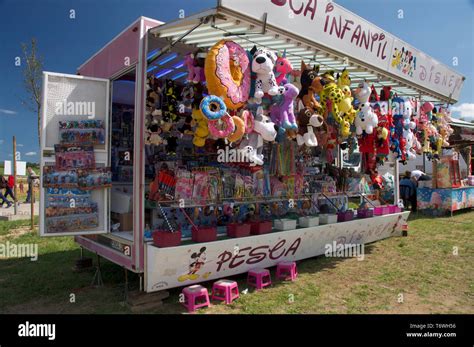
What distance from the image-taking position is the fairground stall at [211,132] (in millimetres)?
4031

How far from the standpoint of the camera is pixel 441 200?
1090 cm

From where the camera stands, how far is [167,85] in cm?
486

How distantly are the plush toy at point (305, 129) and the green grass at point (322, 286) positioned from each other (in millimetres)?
1946

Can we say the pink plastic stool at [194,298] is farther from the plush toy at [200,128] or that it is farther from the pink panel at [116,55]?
the pink panel at [116,55]

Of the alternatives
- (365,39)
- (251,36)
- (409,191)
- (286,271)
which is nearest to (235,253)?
(286,271)

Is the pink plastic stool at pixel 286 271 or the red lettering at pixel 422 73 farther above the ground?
the red lettering at pixel 422 73

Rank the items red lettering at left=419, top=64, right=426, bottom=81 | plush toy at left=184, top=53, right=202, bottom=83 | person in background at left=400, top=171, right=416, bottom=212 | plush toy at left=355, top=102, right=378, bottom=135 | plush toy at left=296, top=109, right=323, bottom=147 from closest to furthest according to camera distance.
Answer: plush toy at left=184, top=53, right=202, bottom=83
plush toy at left=296, top=109, right=323, bottom=147
plush toy at left=355, top=102, right=378, bottom=135
red lettering at left=419, top=64, right=426, bottom=81
person in background at left=400, top=171, right=416, bottom=212

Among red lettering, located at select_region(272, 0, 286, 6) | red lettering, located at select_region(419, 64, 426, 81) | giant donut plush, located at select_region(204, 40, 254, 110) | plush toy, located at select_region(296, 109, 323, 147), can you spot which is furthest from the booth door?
red lettering, located at select_region(419, 64, 426, 81)

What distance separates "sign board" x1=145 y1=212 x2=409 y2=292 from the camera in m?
3.92

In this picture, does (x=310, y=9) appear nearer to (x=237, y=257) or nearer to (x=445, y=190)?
(x=237, y=257)

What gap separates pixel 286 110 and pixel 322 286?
238cm

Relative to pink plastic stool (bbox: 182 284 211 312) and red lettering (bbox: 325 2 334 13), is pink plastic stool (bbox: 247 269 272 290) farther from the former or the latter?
red lettering (bbox: 325 2 334 13)

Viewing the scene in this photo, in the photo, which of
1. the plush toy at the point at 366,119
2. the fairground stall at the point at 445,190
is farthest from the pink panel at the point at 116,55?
the fairground stall at the point at 445,190

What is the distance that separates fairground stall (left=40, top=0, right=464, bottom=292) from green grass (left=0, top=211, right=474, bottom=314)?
18.9 inches
